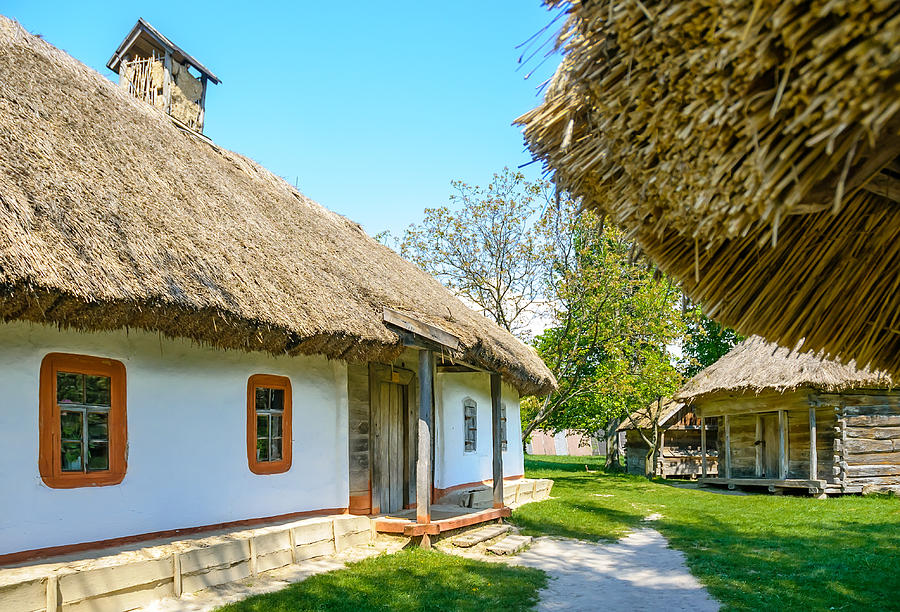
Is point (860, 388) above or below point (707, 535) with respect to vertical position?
above

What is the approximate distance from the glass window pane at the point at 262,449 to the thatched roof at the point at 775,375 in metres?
10.2

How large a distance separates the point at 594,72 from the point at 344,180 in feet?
53.8

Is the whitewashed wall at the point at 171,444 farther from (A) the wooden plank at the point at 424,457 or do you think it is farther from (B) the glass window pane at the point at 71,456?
(A) the wooden plank at the point at 424,457

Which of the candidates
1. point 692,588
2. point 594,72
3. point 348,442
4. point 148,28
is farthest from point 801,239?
point 148,28

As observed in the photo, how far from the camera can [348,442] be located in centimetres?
954

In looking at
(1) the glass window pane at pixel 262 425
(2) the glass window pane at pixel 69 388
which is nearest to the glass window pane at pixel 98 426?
(2) the glass window pane at pixel 69 388

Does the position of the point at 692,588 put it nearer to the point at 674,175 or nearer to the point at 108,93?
the point at 674,175

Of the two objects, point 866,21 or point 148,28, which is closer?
point 866,21

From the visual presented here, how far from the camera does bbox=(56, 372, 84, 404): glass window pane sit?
248 inches

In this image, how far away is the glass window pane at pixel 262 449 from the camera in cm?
836

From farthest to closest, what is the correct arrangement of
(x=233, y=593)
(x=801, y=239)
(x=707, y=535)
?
1. (x=707, y=535)
2. (x=233, y=593)
3. (x=801, y=239)

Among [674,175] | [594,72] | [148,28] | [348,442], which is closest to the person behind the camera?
[674,175]

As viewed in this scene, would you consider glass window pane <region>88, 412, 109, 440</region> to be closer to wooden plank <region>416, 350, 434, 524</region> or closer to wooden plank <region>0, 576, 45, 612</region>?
wooden plank <region>0, 576, 45, 612</region>

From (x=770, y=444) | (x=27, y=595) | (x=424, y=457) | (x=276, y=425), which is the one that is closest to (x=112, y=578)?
(x=27, y=595)
